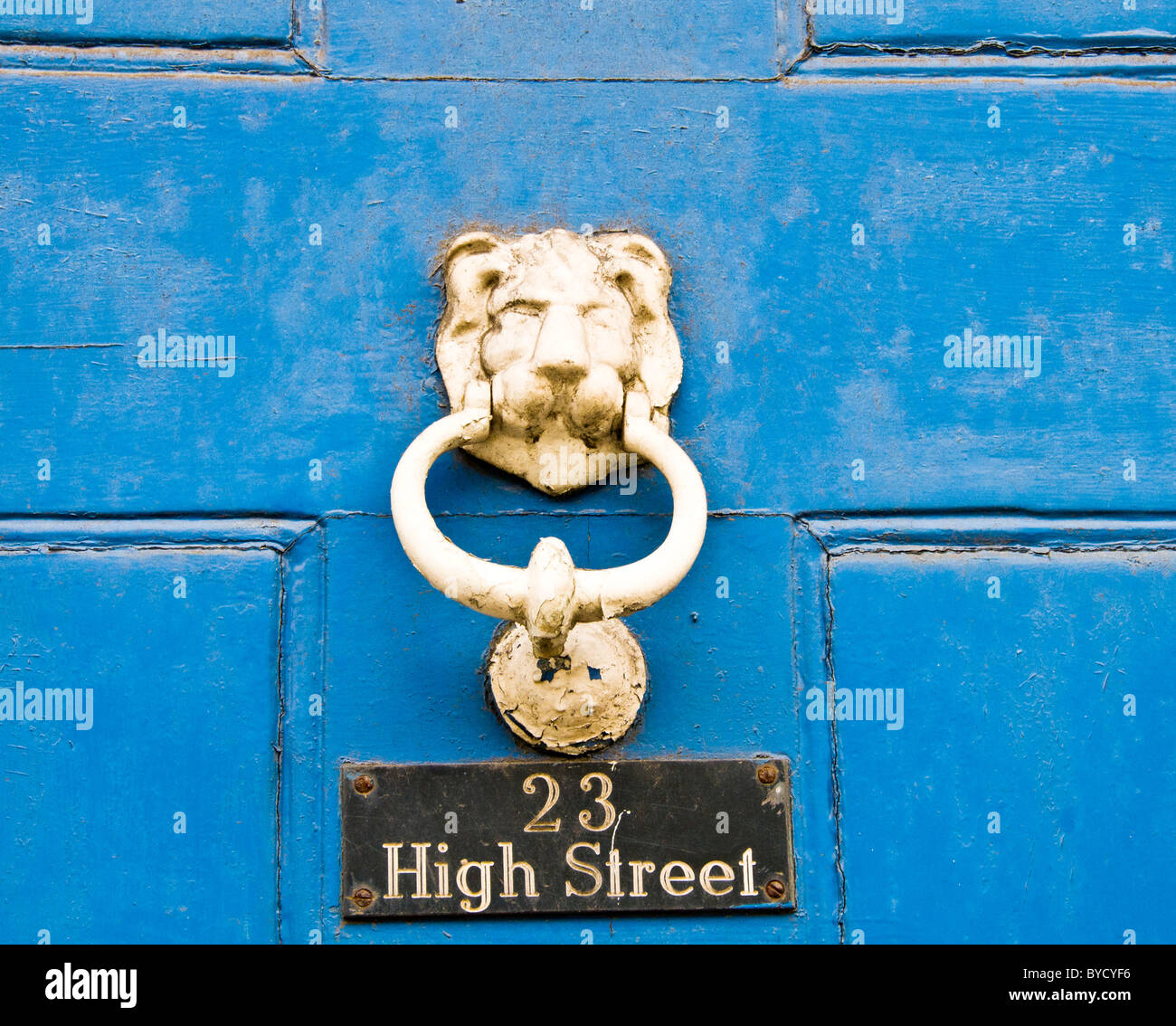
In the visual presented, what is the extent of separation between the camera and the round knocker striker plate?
3.04ft

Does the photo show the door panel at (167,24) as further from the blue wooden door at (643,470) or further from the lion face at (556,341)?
the lion face at (556,341)

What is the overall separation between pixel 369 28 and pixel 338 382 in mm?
298

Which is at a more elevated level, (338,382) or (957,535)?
(338,382)

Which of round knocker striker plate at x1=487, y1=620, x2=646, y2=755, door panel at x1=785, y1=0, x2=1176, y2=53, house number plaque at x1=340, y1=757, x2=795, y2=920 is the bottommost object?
house number plaque at x1=340, y1=757, x2=795, y2=920

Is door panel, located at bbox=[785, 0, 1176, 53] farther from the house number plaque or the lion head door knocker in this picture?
the house number plaque

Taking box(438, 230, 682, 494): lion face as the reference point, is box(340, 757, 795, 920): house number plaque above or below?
below

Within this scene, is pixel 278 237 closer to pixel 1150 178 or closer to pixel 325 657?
pixel 325 657

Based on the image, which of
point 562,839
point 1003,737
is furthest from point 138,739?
point 1003,737

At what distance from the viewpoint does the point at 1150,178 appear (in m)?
1.05

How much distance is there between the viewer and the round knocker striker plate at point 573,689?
93 cm

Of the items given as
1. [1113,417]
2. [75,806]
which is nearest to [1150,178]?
[1113,417]

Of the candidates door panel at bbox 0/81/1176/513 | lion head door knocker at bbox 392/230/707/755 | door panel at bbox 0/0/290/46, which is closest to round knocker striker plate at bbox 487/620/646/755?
lion head door knocker at bbox 392/230/707/755

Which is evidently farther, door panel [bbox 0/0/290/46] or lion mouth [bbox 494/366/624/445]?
door panel [bbox 0/0/290/46]

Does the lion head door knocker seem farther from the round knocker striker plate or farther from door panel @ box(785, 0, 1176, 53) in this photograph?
door panel @ box(785, 0, 1176, 53)
